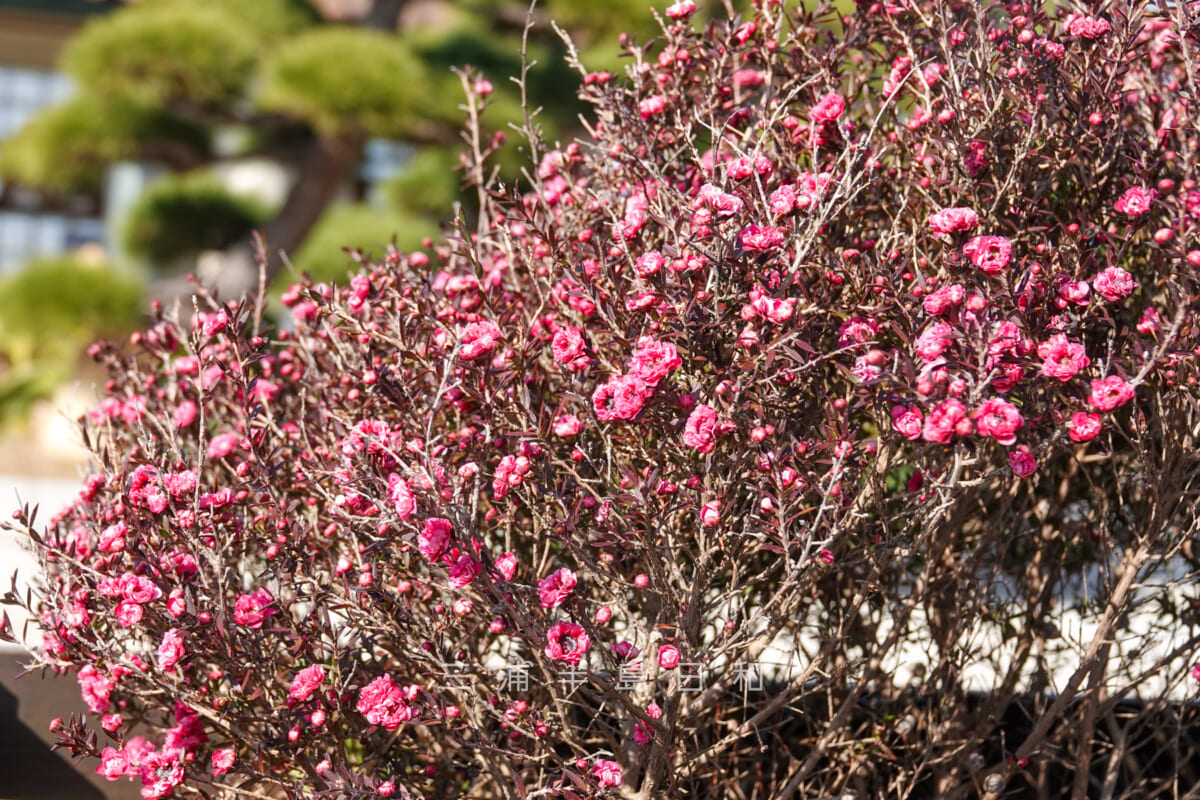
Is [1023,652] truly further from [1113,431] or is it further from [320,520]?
[320,520]

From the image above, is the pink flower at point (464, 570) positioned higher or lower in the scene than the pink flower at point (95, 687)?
higher

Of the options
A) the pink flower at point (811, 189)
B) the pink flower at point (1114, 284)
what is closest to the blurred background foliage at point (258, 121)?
the pink flower at point (811, 189)

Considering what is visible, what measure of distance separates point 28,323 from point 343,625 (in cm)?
891

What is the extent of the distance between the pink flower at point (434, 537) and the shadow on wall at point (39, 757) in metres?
1.32

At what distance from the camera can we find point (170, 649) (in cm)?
175

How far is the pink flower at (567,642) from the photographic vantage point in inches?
64.9

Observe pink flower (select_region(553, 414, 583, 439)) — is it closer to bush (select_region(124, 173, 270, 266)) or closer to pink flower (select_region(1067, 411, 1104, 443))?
pink flower (select_region(1067, 411, 1104, 443))

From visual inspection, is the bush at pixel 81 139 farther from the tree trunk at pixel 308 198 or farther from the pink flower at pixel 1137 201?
the pink flower at pixel 1137 201

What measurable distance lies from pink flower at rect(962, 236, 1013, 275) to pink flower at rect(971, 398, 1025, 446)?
0.27m

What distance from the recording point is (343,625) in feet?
6.03

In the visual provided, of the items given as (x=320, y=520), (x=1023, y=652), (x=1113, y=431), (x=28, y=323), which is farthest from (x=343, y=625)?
(x=28, y=323)

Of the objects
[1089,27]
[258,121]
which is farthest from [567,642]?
[258,121]

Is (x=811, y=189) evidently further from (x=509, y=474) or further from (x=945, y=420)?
(x=509, y=474)

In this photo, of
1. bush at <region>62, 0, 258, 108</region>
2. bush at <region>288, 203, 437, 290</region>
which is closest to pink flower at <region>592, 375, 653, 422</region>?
bush at <region>288, 203, 437, 290</region>
